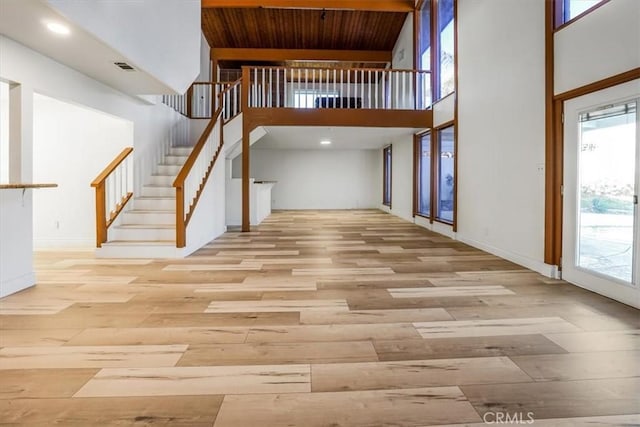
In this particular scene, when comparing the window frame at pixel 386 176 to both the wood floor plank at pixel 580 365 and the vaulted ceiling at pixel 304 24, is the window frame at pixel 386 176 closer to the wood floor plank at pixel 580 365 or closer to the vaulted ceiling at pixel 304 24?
the vaulted ceiling at pixel 304 24

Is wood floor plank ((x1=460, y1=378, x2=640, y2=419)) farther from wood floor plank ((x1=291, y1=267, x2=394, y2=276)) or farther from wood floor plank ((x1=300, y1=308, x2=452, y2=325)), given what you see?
wood floor plank ((x1=291, y1=267, x2=394, y2=276))

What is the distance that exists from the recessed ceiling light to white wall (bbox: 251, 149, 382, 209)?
31.8 feet

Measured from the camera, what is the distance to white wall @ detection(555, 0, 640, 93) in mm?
2863

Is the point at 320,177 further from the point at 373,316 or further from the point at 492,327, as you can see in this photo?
the point at 492,327

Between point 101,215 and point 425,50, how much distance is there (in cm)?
695

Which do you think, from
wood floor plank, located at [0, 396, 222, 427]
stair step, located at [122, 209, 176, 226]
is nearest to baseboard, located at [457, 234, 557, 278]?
wood floor plank, located at [0, 396, 222, 427]

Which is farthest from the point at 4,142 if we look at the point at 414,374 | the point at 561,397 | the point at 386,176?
the point at 386,176

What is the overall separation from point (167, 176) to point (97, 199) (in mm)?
1523

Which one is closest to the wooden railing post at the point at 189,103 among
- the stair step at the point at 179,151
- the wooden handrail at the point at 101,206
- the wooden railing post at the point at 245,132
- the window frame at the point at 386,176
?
the stair step at the point at 179,151

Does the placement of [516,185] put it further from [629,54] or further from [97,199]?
[97,199]

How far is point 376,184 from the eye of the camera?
519 inches

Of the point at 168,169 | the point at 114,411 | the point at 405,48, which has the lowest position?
the point at 114,411

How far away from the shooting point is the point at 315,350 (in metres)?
2.19

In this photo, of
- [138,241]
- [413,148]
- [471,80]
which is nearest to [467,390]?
[138,241]
